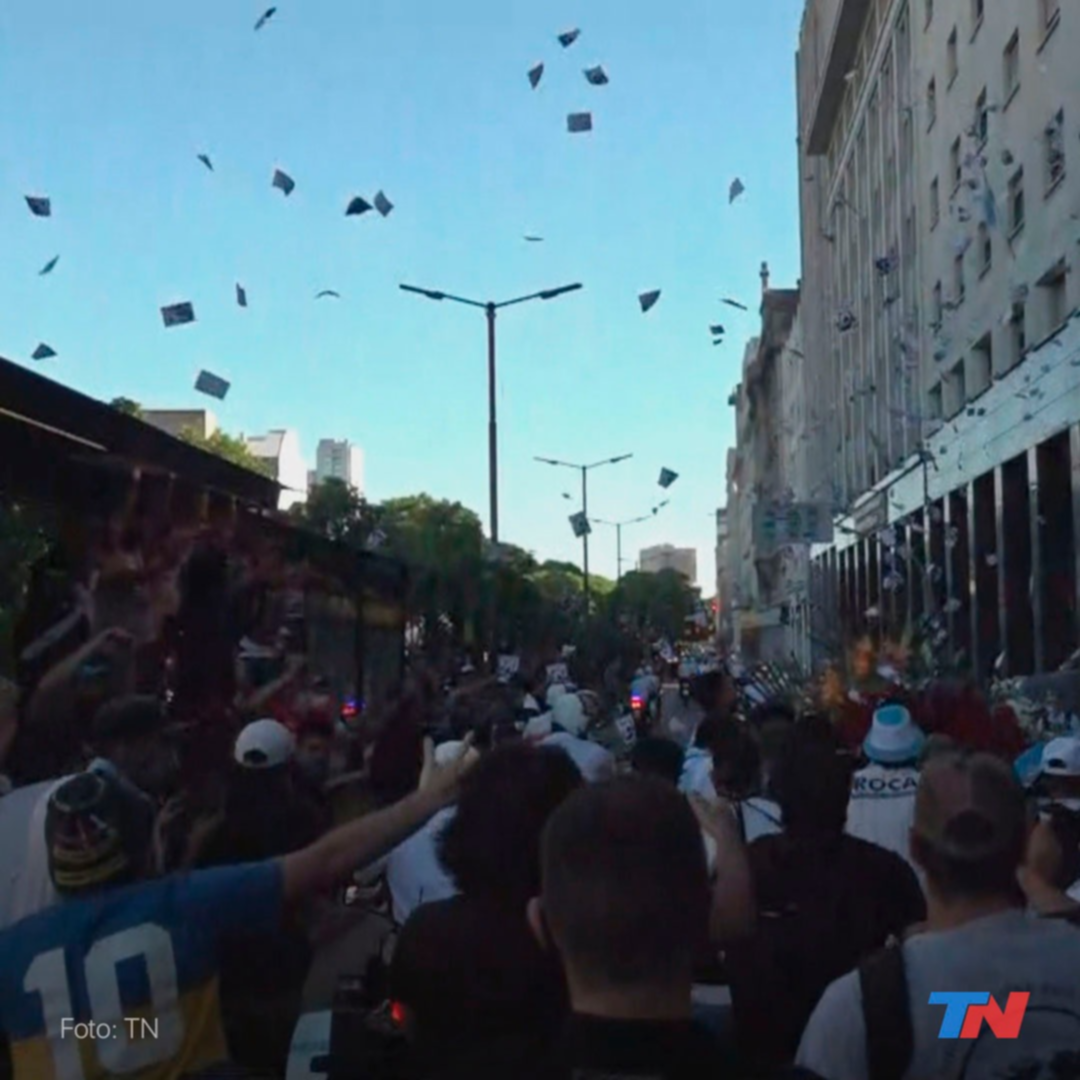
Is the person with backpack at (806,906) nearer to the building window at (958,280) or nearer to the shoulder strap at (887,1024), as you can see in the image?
the shoulder strap at (887,1024)

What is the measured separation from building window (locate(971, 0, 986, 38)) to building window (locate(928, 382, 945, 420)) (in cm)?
722

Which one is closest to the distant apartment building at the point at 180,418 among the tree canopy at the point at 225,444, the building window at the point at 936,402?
the tree canopy at the point at 225,444

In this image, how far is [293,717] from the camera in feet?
30.7

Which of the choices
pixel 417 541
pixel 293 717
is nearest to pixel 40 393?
pixel 293 717

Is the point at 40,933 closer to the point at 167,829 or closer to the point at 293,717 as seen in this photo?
the point at 167,829

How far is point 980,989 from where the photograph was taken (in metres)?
2.94

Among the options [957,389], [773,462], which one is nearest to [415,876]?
[957,389]

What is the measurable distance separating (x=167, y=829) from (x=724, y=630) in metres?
150

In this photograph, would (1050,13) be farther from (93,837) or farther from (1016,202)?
(93,837)

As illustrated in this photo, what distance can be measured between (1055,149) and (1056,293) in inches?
78.0

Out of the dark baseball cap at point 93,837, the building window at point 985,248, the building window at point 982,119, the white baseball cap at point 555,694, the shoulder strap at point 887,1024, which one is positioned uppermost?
the building window at point 982,119

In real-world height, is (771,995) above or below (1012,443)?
below

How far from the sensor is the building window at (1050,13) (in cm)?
2427

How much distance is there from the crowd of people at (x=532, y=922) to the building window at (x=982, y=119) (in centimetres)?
2510
